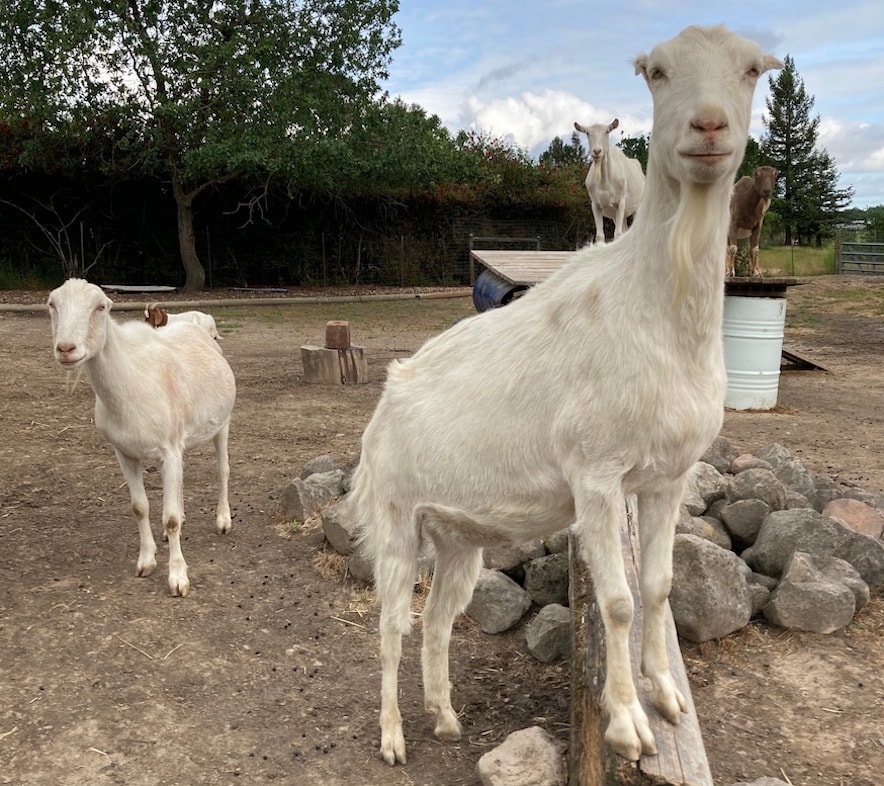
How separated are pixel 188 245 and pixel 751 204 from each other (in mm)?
14140

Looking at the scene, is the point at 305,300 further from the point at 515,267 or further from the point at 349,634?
the point at 349,634

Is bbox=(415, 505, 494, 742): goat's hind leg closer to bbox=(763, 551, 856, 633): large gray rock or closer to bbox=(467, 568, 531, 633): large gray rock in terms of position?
bbox=(467, 568, 531, 633): large gray rock

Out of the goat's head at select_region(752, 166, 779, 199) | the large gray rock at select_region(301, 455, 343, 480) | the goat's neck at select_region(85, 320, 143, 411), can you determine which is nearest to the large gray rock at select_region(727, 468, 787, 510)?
the large gray rock at select_region(301, 455, 343, 480)

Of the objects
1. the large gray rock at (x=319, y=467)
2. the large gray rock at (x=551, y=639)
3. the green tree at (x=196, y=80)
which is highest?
the green tree at (x=196, y=80)

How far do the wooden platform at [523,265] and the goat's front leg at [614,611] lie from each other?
395 cm

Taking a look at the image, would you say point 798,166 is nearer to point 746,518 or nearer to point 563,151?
point 563,151

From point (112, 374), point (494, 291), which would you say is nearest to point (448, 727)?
point (112, 374)

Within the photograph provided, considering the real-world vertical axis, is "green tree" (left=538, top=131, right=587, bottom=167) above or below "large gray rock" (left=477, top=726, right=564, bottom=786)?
above

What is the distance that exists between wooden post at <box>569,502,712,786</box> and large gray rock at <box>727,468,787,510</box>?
173cm

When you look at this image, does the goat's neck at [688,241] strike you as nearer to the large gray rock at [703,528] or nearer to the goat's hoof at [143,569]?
the large gray rock at [703,528]

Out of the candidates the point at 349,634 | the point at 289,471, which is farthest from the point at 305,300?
the point at 349,634

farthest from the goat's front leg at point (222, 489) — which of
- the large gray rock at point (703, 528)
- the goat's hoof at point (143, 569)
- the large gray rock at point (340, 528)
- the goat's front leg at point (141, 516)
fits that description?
the large gray rock at point (703, 528)

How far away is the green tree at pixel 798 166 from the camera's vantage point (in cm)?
3825

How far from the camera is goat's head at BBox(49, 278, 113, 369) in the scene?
380 cm
